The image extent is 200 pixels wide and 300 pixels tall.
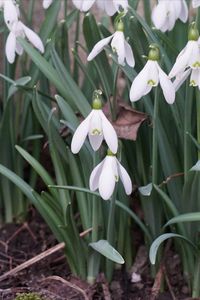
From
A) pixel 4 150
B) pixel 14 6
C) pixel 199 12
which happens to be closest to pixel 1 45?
pixel 4 150

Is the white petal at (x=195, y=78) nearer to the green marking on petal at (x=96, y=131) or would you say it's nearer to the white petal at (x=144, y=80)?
the white petal at (x=144, y=80)

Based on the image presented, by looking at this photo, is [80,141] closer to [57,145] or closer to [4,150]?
[57,145]

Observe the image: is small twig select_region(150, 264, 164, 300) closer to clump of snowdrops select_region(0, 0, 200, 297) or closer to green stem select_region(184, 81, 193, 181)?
clump of snowdrops select_region(0, 0, 200, 297)

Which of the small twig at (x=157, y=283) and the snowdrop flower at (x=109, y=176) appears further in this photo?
the small twig at (x=157, y=283)

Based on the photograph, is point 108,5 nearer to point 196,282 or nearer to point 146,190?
point 146,190

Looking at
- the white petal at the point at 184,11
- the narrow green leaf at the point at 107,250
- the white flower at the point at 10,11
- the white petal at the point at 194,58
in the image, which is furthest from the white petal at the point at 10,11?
the narrow green leaf at the point at 107,250
